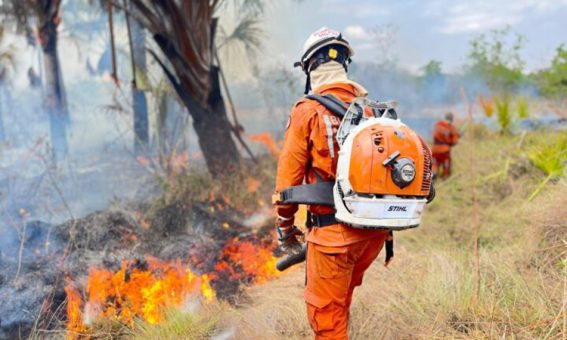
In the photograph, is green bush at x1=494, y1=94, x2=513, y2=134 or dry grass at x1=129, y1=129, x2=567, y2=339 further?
green bush at x1=494, y1=94, x2=513, y2=134

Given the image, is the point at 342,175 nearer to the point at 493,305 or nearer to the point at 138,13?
the point at 493,305

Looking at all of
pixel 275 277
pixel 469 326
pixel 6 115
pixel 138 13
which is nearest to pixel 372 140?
pixel 469 326

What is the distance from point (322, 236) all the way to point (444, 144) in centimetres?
692

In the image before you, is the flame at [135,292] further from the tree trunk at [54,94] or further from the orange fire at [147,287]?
the tree trunk at [54,94]

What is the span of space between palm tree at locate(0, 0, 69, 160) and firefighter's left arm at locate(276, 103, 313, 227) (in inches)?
226

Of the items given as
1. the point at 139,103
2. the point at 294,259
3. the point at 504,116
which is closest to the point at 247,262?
the point at 294,259

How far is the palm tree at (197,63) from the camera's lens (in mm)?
6215

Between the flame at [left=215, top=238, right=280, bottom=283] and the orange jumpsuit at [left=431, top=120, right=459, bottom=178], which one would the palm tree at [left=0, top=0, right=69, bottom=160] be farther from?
the orange jumpsuit at [left=431, top=120, right=459, bottom=178]

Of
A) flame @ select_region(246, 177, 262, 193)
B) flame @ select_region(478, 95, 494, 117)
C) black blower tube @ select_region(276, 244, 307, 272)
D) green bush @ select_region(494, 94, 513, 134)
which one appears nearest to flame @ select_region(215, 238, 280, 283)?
flame @ select_region(246, 177, 262, 193)

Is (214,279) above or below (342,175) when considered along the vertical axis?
below

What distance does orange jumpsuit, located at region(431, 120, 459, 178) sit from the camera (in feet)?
28.6

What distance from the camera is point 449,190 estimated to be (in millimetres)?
8070

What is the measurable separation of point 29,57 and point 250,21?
3.93m

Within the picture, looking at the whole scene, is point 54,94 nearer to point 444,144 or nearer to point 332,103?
point 444,144
